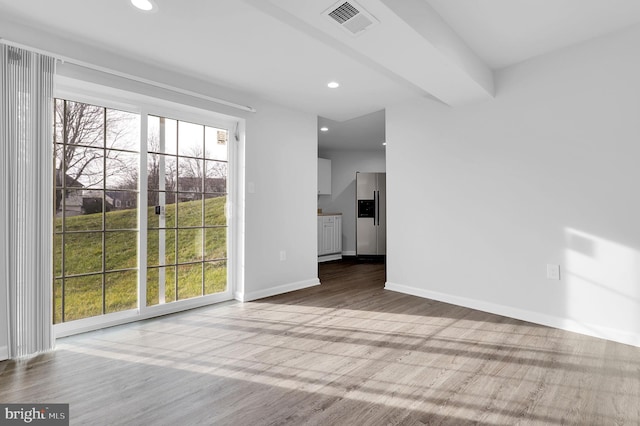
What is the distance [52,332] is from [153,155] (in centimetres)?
171

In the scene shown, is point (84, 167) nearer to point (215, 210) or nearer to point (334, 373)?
point (215, 210)

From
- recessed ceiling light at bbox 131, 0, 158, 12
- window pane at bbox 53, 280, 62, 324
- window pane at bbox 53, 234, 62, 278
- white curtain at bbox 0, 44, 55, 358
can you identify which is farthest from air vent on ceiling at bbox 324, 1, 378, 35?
window pane at bbox 53, 280, 62, 324

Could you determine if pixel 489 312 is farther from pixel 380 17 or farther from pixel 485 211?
pixel 380 17

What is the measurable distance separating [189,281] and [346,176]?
477 cm

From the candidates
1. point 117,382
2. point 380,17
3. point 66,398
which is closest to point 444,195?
point 380,17

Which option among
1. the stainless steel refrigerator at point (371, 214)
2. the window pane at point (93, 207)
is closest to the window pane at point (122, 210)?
the window pane at point (93, 207)

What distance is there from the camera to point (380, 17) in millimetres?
1967

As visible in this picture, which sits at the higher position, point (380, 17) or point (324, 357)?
point (380, 17)

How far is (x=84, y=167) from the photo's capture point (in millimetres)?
2775

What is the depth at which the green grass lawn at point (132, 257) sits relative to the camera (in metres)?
2.72

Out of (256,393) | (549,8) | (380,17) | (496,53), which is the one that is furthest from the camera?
(496,53)

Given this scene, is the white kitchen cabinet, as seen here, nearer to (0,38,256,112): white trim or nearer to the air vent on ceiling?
(0,38,256,112): white trim

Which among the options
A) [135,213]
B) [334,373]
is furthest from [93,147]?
[334,373]

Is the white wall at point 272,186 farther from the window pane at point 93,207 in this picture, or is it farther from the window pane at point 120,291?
the window pane at point 120,291
